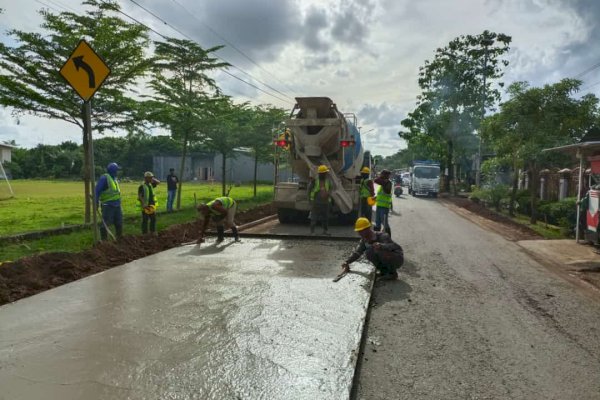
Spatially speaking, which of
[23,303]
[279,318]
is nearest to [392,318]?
[279,318]

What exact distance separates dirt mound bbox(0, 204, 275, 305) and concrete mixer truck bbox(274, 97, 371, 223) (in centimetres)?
355

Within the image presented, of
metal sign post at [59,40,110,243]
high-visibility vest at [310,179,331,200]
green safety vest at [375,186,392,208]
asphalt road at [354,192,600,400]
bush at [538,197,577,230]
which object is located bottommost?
asphalt road at [354,192,600,400]

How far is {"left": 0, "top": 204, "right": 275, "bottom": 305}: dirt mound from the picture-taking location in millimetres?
5879

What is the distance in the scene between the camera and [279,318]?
15.6 feet

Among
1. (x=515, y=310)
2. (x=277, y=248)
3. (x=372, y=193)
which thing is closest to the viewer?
(x=515, y=310)

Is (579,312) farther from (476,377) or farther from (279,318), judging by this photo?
(279,318)

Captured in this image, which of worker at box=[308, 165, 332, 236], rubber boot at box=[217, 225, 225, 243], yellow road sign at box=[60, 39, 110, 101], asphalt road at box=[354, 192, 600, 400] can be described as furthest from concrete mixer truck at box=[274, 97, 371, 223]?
yellow road sign at box=[60, 39, 110, 101]

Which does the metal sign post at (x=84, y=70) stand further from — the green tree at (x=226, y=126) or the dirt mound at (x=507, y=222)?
the dirt mound at (x=507, y=222)

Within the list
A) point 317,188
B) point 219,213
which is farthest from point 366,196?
point 219,213

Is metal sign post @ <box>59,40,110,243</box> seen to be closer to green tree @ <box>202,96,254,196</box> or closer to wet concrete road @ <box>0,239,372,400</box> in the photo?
wet concrete road @ <box>0,239,372,400</box>

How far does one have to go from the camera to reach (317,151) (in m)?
11.6

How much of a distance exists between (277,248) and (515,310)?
4438 mm

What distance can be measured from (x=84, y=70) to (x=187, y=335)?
4.67m

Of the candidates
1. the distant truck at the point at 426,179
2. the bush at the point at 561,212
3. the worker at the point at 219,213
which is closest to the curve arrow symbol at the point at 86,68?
the worker at the point at 219,213
